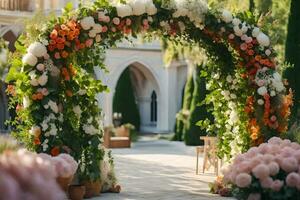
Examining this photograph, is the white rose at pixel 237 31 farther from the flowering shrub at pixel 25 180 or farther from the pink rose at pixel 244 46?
the flowering shrub at pixel 25 180

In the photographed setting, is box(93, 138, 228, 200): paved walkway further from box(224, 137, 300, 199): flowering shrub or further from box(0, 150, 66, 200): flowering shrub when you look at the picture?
box(0, 150, 66, 200): flowering shrub

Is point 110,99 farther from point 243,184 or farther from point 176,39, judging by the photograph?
point 243,184

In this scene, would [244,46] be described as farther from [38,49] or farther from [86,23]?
[38,49]

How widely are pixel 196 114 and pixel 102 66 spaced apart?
13.7m

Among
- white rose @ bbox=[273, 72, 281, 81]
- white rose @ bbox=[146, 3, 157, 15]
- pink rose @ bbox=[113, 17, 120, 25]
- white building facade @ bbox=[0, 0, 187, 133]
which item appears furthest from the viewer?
white building facade @ bbox=[0, 0, 187, 133]

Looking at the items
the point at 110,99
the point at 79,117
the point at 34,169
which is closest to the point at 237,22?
the point at 79,117

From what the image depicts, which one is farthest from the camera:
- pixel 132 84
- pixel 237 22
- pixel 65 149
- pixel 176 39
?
pixel 132 84

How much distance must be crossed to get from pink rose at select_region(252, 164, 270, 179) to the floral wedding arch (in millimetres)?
3680

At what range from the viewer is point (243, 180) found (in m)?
6.17

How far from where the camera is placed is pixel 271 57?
32.7 feet

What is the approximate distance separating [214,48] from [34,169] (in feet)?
23.6

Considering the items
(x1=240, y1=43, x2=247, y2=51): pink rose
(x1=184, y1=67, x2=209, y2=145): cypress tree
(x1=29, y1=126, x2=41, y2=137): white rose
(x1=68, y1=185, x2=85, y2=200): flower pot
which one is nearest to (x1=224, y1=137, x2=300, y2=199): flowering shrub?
(x1=68, y1=185, x2=85, y2=200): flower pot

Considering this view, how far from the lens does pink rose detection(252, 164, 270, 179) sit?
6081 mm

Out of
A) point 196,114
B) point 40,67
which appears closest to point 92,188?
point 40,67
